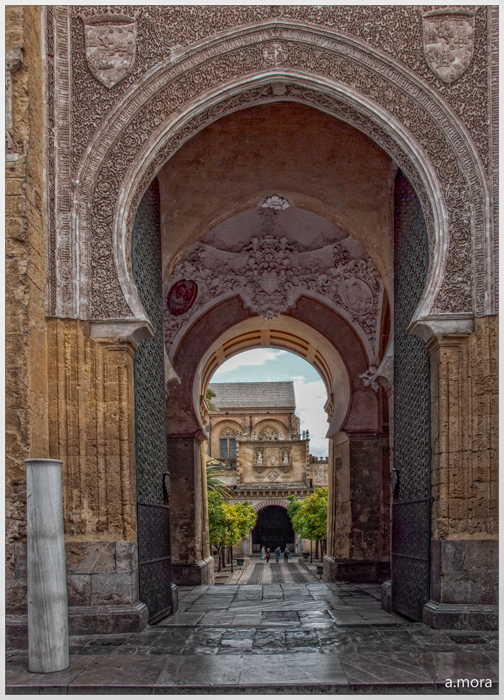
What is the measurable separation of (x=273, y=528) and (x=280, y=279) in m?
31.4

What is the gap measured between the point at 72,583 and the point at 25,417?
145 centimetres

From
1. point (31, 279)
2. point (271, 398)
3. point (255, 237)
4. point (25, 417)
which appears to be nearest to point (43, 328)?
point (31, 279)

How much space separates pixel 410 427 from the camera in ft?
23.4

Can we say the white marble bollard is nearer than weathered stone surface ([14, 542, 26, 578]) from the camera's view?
Yes

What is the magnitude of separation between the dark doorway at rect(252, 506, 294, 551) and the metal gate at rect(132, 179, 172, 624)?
1359 inches

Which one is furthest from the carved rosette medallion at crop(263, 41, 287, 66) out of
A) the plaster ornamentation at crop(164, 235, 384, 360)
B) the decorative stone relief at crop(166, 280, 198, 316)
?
the decorative stone relief at crop(166, 280, 198, 316)

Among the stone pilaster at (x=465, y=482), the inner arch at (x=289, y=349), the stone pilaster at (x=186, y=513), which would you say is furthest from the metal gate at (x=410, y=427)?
the stone pilaster at (x=186, y=513)

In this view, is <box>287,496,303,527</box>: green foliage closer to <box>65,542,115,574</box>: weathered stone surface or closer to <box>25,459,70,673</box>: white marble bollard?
<box>65,542,115,574</box>: weathered stone surface

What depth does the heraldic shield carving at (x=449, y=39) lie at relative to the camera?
248 inches

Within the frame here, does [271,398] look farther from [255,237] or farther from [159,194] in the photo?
[159,194]

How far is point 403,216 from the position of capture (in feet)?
25.7

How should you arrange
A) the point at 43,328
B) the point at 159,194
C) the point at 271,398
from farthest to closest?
the point at 271,398
the point at 159,194
the point at 43,328

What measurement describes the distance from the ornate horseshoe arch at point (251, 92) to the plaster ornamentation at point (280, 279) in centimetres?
497

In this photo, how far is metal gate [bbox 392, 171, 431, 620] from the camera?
647 cm
